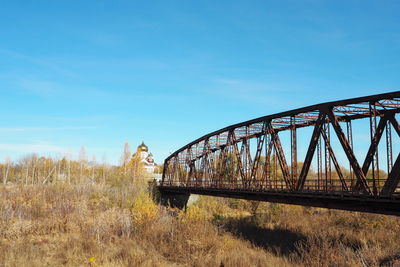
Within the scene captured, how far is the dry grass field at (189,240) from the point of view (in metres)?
14.4

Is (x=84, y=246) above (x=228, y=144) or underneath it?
underneath

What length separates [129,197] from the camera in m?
39.4

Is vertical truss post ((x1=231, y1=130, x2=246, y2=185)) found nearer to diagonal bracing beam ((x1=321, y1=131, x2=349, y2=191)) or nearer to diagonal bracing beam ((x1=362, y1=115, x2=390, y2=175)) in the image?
diagonal bracing beam ((x1=321, y1=131, x2=349, y2=191))

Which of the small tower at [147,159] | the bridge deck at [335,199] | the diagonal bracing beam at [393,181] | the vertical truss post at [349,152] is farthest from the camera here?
the small tower at [147,159]

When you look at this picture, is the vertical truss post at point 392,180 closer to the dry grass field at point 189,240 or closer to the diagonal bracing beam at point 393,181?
the diagonal bracing beam at point 393,181

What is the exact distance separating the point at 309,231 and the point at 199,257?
54.9 ft

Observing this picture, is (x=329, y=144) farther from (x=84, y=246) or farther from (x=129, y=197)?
(x=129, y=197)

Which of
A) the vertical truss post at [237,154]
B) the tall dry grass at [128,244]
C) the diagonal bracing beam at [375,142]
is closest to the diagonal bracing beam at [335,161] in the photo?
the diagonal bracing beam at [375,142]

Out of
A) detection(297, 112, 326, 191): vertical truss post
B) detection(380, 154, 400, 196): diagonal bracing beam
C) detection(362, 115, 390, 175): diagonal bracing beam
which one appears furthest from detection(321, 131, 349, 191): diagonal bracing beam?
detection(380, 154, 400, 196): diagonal bracing beam

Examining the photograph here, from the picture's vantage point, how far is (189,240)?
627 inches

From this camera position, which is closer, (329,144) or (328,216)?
(329,144)

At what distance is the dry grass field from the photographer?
567 inches

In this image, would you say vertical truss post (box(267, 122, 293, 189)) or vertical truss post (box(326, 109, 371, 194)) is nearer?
vertical truss post (box(326, 109, 371, 194))

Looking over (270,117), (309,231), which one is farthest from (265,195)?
(309,231)
